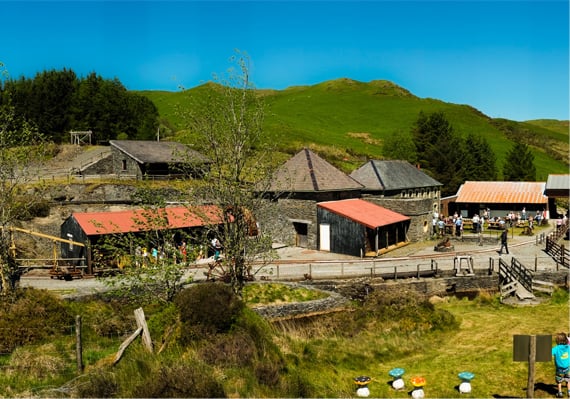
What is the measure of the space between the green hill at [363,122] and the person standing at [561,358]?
5260cm

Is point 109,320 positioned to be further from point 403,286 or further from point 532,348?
point 403,286

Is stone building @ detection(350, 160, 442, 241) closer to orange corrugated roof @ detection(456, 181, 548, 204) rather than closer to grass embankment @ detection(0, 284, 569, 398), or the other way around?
orange corrugated roof @ detection(456, 181, 548, 204)

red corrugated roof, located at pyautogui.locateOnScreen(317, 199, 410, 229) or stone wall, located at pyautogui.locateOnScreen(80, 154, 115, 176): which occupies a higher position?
stone wall, located at pyautogui.locateOnScreen(80, 154, 115, 176)

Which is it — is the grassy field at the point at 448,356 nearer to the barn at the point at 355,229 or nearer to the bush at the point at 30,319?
the bush at the point at 30,319

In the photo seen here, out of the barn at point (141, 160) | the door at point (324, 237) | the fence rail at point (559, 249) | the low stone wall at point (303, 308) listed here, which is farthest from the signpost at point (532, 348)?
the barn at point (141, 160)

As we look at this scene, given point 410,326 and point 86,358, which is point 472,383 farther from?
point 86,358

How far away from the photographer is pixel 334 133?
3957 inches

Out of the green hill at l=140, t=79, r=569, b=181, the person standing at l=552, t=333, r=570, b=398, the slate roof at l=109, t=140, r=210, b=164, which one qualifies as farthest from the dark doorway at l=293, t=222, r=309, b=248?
the green hill at l=140, t=79, r=569, b=181

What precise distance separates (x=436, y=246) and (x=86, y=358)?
26.2 m

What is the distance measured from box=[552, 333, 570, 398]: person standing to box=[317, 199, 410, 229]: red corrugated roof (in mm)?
20231

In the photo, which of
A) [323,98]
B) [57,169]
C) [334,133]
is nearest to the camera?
[57,169]

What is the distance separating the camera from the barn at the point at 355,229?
33812mm

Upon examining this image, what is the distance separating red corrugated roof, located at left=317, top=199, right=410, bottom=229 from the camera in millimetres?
34312

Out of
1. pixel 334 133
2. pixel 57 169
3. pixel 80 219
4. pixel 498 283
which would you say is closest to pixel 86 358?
pixel 80 219
